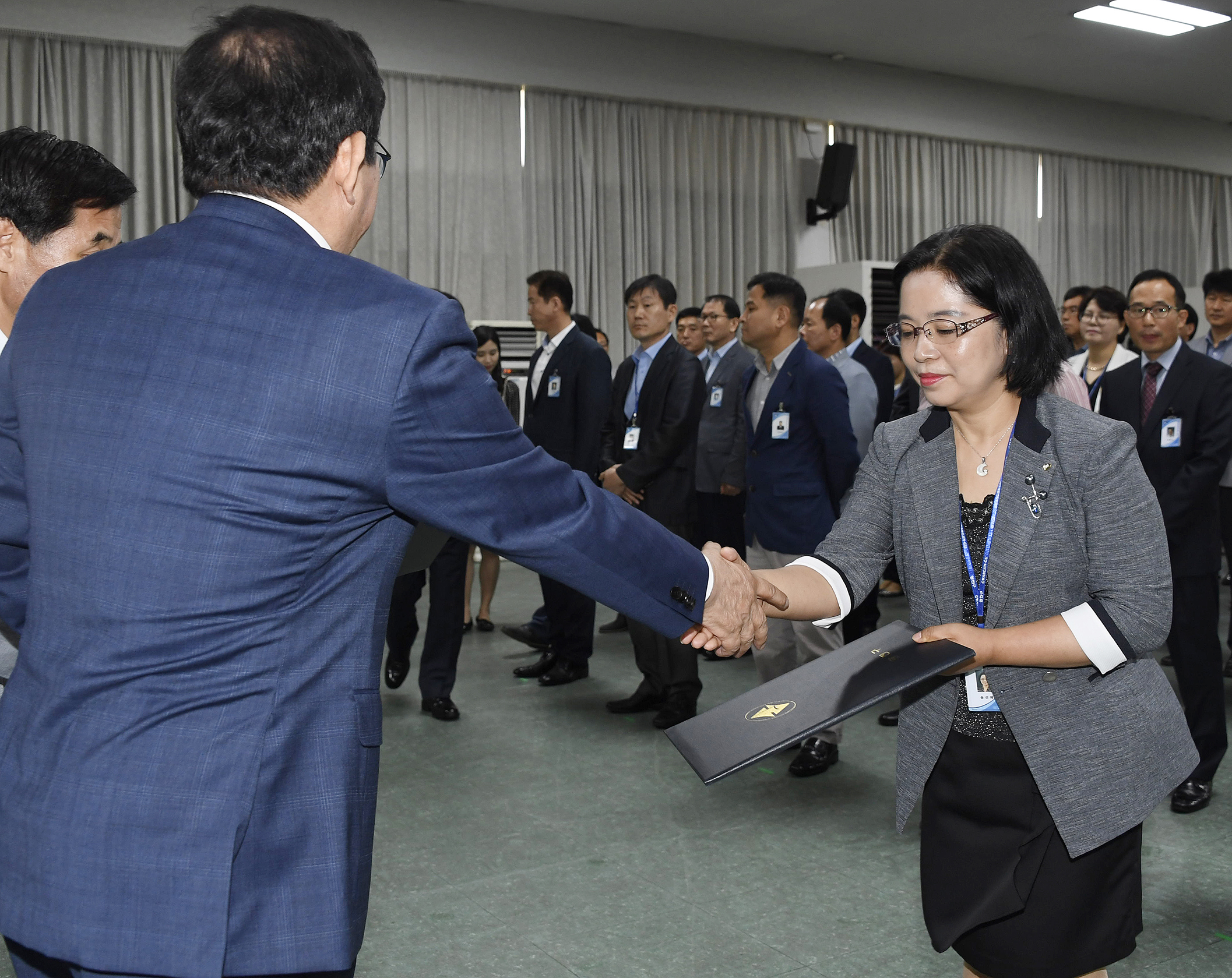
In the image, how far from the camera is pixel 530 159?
364 inches

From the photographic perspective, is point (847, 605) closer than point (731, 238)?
Yes

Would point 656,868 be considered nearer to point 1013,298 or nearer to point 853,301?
point 1013,298

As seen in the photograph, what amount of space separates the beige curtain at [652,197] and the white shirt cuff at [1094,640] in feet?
26.2

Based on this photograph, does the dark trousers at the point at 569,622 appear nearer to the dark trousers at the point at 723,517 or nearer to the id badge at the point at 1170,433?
the dark trousers at the point at 723,517

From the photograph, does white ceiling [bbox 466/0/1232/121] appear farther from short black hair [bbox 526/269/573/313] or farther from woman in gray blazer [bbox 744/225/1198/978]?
woman in gray blazer [bbox 744/225/1198/978]

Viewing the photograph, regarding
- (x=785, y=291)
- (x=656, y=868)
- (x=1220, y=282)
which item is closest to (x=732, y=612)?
(x=656, y=868)

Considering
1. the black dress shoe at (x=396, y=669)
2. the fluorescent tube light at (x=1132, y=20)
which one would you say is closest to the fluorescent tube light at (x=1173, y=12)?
the fluorescent tube light at (x=1132, y=20)

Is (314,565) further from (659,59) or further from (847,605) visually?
(659,59)

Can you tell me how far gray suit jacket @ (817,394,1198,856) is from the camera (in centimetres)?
156

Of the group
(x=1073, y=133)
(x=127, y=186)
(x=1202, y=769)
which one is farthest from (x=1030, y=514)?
(x=1073, y=133)

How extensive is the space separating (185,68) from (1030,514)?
123 centimetres

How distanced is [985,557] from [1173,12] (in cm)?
878

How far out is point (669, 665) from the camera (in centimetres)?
441

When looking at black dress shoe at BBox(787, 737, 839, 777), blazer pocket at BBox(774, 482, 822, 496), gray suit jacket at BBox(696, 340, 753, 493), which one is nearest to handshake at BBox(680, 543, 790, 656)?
black dress shoe at BBox(787, 737, 839, 777)
